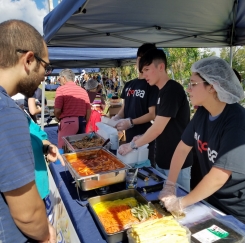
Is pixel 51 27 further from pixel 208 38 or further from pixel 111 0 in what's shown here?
pixel 208 38

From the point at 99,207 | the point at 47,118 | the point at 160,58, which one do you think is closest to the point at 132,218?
the point at 99,207

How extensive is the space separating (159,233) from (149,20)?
2252mm

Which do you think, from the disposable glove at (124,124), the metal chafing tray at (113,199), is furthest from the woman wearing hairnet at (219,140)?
the disposable glove at (124,124)

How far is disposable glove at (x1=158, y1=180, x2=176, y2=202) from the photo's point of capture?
135 cm

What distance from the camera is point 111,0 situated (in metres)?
1.81

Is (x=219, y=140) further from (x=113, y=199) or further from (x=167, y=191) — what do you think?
(x=113, y=199)

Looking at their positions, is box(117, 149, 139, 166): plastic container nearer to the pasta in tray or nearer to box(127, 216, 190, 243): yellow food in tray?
the pasta in tray

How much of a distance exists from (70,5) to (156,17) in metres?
1.13

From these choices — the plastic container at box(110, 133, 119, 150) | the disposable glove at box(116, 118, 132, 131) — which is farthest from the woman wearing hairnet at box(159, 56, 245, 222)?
the disposable glove at box(116, 118, 132, 131)

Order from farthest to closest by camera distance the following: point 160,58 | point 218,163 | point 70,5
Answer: point 160,58 → point 70,5 → point 218,163

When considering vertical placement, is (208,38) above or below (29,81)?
above

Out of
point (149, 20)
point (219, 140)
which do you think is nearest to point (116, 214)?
point (219, 140)

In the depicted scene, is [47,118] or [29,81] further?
[47,118]

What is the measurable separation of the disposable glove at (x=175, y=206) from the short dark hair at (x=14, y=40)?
3.44 ft
